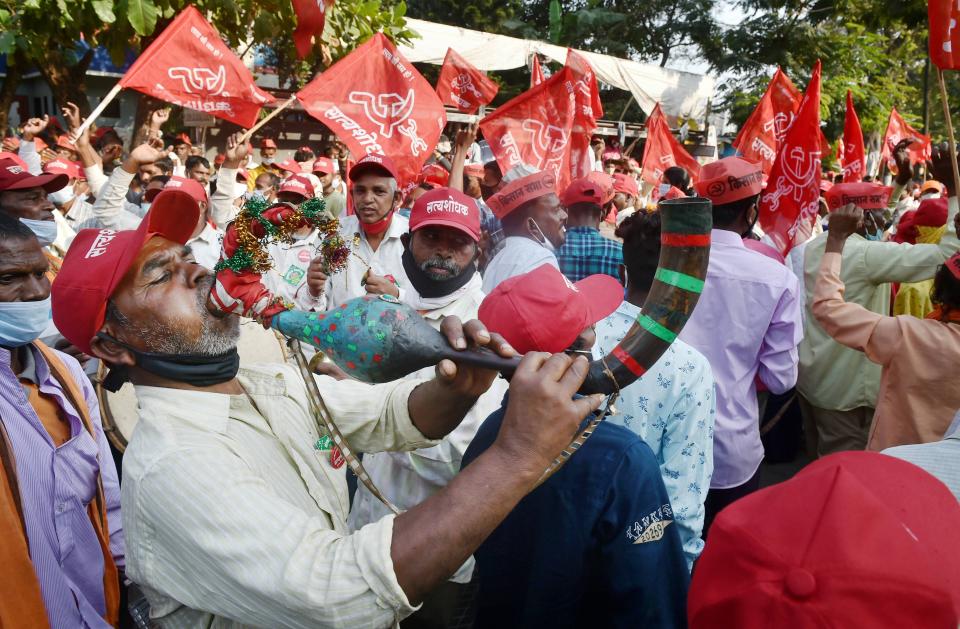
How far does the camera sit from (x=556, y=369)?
122 cm

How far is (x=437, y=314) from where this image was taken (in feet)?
10.8

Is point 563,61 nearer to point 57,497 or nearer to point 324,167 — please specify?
point 324,167

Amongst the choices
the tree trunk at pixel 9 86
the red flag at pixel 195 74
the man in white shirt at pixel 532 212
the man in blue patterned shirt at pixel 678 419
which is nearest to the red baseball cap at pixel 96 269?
the man in blue patterned shirt at pixel 678 419

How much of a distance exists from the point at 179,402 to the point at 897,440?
115 inches

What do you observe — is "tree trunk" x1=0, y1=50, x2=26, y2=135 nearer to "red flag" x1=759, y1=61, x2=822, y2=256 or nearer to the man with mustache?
the man with mustache

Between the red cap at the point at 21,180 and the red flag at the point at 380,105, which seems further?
the red flag at the point at 380,105

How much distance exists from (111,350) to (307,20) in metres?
4.78

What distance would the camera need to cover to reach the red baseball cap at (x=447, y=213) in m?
3.46

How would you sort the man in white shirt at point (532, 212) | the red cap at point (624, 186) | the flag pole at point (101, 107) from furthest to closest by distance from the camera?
the red cap at point (624, 186) → the flag pole at point (101, 107) → the man in white shirt at point (532, 212)

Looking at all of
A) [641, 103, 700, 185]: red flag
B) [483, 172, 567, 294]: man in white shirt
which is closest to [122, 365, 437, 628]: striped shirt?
[483, 172, 567, 294]: man in white shirt

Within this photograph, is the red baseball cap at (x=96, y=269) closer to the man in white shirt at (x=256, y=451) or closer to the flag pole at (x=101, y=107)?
the man in white shirt at (x=256, y=451)

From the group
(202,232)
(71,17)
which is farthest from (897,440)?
(71,17)

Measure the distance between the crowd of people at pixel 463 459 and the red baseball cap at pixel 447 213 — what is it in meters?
0.01

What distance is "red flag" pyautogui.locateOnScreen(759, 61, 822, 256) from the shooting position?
194 inches
